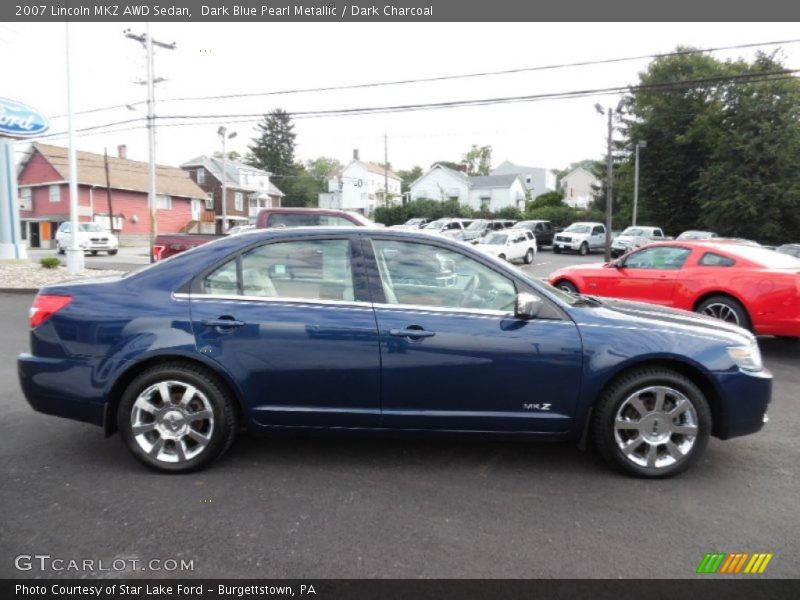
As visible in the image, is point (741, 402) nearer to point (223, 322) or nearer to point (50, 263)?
point (223, 322)

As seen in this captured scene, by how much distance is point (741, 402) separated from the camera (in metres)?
3.61

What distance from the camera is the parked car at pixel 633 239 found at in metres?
30.1

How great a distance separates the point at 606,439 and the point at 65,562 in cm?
308

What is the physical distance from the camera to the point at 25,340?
25.5 feet

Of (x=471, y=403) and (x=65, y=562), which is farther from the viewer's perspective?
(x=471, y=403)

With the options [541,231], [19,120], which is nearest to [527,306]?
[19,120]

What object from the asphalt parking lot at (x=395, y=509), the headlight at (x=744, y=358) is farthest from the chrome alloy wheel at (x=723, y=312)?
the headlight at (x=744, y=358)

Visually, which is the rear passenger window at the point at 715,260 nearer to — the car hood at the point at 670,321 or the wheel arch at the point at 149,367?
the car hood at the point at 670,321

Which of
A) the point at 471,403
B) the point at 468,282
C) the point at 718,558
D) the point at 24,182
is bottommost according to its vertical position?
the point at 718,558

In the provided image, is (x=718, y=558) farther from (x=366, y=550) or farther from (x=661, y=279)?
(x=661, y=279)

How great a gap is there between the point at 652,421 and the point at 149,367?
3241 mm

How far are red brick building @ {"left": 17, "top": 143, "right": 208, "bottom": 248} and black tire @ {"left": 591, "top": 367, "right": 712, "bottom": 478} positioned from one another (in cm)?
4546
